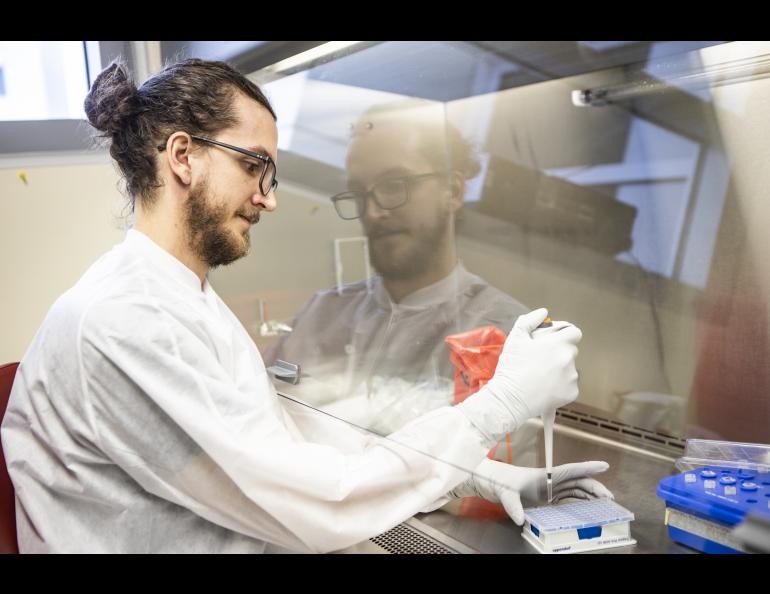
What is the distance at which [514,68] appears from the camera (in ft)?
4.76

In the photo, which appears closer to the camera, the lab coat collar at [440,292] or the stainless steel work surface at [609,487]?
the stainless steel work surface at [609,487]

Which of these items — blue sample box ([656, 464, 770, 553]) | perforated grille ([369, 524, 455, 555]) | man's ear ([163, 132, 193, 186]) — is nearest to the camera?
blue sample box ([656, 464, 770, 553])

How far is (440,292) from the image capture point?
5.02ft

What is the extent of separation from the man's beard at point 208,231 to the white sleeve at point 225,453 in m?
0.22

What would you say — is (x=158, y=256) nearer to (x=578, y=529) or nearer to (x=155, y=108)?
(x=155, y=108)

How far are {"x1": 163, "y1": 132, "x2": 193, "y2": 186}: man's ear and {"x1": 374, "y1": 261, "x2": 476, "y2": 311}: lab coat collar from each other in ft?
2.23

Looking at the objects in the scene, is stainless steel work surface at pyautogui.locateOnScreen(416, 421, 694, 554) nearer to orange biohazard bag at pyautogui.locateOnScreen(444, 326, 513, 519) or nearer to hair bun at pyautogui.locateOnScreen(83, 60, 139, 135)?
orange biohazard bag at pyautogui.locateOnScreen(444, 326, 513, 519)

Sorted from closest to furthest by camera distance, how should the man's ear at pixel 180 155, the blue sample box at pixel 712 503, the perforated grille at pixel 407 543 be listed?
the blue sample box at pixel 712 503 → the perforated grille at pixel 407 543 → the man's ear at pixel 180 155

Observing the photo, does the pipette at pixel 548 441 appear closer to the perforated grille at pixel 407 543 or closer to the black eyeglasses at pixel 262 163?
the perforated grille at pixel 407 543

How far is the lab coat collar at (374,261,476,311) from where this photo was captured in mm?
1515

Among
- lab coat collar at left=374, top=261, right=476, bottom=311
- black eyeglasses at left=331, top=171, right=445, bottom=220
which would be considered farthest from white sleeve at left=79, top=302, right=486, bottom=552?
black eyeglasses at left=331, top=171, right=445, bottom=220

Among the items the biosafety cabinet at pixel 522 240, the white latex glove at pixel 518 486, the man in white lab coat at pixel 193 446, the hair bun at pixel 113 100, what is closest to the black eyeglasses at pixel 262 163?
the hair bun at pixel 113 100

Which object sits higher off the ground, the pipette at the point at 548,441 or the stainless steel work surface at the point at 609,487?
the pipette at the point at 548,441

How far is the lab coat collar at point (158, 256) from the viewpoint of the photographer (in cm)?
108
